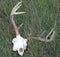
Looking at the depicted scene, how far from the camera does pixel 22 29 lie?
475 centimetres

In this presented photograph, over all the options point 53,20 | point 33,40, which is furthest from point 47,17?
point 33,40

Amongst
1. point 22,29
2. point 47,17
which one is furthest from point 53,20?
point 22,29

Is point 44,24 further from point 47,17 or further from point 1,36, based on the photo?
point 1,36

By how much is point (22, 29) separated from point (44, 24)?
0.26 metres

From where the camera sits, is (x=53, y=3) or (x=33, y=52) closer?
(x=33, y=52)

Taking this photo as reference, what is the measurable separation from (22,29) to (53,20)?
38 centimetres

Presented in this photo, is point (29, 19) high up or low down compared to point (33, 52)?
up

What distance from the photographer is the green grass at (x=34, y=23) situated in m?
4.59

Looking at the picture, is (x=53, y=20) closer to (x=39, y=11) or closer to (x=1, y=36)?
(x=39, y=11)

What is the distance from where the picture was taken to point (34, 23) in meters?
4.79

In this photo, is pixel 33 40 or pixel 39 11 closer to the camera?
pixel 33 40

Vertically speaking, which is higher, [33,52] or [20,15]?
[20,15]

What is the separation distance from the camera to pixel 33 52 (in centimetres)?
457

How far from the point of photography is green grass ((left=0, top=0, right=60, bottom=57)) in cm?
459
